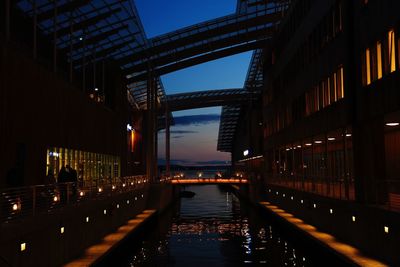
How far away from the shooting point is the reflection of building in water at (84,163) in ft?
104

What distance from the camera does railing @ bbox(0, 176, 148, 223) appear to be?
47.2 ft

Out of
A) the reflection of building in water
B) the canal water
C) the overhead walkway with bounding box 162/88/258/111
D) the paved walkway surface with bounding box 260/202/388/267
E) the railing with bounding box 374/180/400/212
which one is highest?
the overhead walkway with bounding box 162/88/258/111

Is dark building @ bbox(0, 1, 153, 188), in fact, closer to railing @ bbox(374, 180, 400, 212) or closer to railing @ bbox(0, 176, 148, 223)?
railing @ bbox(0, 176, 148, 223)

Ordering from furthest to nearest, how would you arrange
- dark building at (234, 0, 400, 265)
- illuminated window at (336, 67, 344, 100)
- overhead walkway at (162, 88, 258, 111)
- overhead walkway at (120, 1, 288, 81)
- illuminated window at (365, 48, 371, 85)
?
overhead walkway at (162, 88, 258, 111)
overhead walkway at (120, 1, 288, 81)
illuminated window at (336, 67, 344, 100)
illuminated window at (365, 48, 371, 85)
dark building at (234, 0, 400, 265)

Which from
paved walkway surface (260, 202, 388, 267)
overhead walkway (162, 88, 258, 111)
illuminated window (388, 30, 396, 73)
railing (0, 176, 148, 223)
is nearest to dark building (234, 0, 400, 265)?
illuminated window (388, 30, 396, 73)

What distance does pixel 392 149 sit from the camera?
31188 mm

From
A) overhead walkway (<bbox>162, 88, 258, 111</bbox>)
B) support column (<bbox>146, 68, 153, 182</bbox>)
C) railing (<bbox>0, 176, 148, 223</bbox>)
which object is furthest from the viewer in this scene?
overhead walkway (<bbox>162, 88, 258, 111</bbox>)

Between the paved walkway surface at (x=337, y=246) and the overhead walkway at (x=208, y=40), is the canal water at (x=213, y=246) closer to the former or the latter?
the paved walkway surface at (x=337, y=246)

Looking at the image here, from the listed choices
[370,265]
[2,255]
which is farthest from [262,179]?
[2,255]

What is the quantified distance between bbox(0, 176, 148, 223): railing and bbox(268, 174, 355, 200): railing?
11.4 metres

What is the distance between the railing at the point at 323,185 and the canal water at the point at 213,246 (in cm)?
322

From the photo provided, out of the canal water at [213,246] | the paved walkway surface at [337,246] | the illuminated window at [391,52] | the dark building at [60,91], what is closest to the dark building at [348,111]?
the illuminated window at [391,52]

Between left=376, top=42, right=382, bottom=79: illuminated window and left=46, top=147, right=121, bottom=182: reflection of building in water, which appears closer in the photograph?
left=376, top=42, right=382, bottom=79: illuminated window

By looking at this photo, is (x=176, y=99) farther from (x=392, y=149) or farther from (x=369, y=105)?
(x=369, y=105)
